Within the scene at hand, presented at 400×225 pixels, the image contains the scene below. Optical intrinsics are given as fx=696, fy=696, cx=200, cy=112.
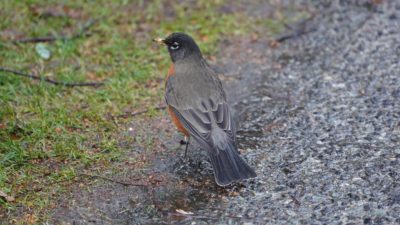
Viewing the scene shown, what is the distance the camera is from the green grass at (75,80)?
19.1 feet

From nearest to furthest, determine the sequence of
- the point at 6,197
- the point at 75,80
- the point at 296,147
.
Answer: the point at 6,197 < the point at 296,147 < the point at 75,80

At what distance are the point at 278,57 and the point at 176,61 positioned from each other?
1.87 m

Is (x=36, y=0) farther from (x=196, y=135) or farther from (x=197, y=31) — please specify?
(x=196, y=135)

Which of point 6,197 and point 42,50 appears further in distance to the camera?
point 42,50

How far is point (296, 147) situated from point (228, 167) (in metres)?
1.06

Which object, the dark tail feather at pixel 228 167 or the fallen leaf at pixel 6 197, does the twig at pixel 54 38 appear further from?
the dark tail feather at pixel 228 167

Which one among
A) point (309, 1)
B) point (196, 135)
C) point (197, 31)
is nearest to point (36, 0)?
point (197, 31)

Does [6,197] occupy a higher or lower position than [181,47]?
lower

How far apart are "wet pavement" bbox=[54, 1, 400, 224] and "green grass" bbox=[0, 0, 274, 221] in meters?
0.31

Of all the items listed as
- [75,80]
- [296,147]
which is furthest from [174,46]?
[296,147]

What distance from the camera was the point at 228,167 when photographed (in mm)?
Answer: 5395

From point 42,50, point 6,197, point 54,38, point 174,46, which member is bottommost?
point 6,197

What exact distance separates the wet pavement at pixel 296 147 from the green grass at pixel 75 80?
1.01 feet

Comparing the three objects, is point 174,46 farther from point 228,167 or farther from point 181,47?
point 228,167
